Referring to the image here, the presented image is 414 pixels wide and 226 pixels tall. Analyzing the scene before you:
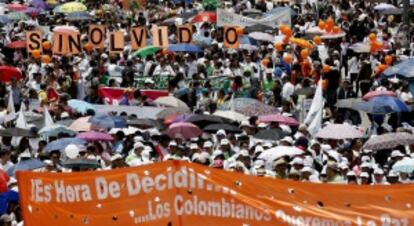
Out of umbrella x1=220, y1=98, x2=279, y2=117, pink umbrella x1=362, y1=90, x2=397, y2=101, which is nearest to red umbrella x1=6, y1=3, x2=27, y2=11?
umbrella x1=220, y1=98, x2=279, y2=117

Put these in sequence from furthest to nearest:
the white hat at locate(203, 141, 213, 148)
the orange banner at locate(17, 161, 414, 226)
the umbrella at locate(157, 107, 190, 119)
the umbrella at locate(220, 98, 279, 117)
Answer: the umbrella at locate(157, 107, 190, 119)
the umbrella at locate(220, 98, 279, 117)
the white hat at locate(203, 141, 213, 148)
the orange banner at locate(17, 161, 414, 226)

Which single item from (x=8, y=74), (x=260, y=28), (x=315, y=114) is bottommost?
(x=315, y=114)

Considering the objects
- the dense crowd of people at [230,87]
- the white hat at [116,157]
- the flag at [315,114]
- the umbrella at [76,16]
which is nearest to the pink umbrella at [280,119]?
the dense crowd of people at [230,87]

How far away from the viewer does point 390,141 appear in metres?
19.9

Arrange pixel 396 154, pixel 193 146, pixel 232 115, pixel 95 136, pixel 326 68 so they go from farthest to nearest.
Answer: pixel 326 68
pixel 232 115
pixel 95 136
pixel 193 146
pixel 396 154

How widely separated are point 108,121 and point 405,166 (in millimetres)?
5666

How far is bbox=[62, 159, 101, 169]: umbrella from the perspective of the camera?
18.7 meters

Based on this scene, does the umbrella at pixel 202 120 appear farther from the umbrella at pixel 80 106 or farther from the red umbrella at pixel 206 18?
the red umbrella at pixel 206 18

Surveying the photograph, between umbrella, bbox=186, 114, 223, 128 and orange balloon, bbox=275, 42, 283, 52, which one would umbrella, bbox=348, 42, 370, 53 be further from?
umbrella, bbox=186, 114, 223, 128

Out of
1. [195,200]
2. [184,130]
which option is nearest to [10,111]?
[184,130]

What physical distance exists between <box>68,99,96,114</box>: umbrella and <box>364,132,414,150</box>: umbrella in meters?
5.68

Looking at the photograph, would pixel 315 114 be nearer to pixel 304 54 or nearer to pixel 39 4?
pixel 304 54

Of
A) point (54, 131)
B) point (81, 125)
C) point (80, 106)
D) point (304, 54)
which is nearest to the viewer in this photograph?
point (54, 131)

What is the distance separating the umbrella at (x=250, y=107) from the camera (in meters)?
23.1
